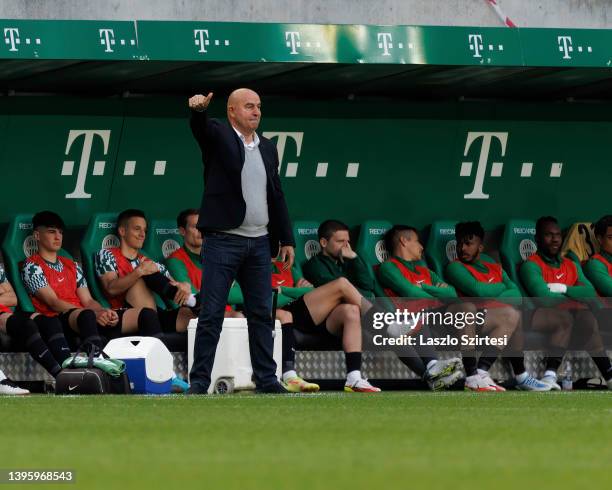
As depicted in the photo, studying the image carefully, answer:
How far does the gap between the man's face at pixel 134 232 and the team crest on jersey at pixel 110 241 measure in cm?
29

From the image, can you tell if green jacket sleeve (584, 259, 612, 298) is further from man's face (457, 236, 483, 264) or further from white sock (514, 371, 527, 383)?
white sock (514, 371, 527, 383)

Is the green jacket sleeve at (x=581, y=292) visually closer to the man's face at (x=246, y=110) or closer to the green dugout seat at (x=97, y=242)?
the green dugout seat at (x=97, y=242)

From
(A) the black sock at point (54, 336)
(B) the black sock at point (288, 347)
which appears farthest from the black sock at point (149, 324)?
(B) the black sock at point (288, 347)

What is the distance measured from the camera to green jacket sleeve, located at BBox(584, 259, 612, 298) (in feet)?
46.1

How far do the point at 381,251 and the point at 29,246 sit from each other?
309cm

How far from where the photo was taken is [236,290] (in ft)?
41.8

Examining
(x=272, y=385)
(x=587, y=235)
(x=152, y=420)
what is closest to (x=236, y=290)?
(x=272, y=385)

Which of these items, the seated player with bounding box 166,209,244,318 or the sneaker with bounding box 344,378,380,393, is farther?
the seated player with bounding box 166,209,244,318

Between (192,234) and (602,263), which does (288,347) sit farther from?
(602,263)

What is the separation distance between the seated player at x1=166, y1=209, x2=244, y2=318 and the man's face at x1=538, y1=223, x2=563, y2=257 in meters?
2.96

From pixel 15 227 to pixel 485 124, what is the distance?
4531 millimetres

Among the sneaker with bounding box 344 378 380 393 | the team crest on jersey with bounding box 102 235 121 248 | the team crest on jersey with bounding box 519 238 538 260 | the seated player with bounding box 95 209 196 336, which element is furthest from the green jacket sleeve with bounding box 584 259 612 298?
the team crest on jersey with bounding box 102 235 121 248

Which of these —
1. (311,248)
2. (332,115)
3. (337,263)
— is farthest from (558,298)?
(332,115)

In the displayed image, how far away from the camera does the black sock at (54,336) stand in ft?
38.4
